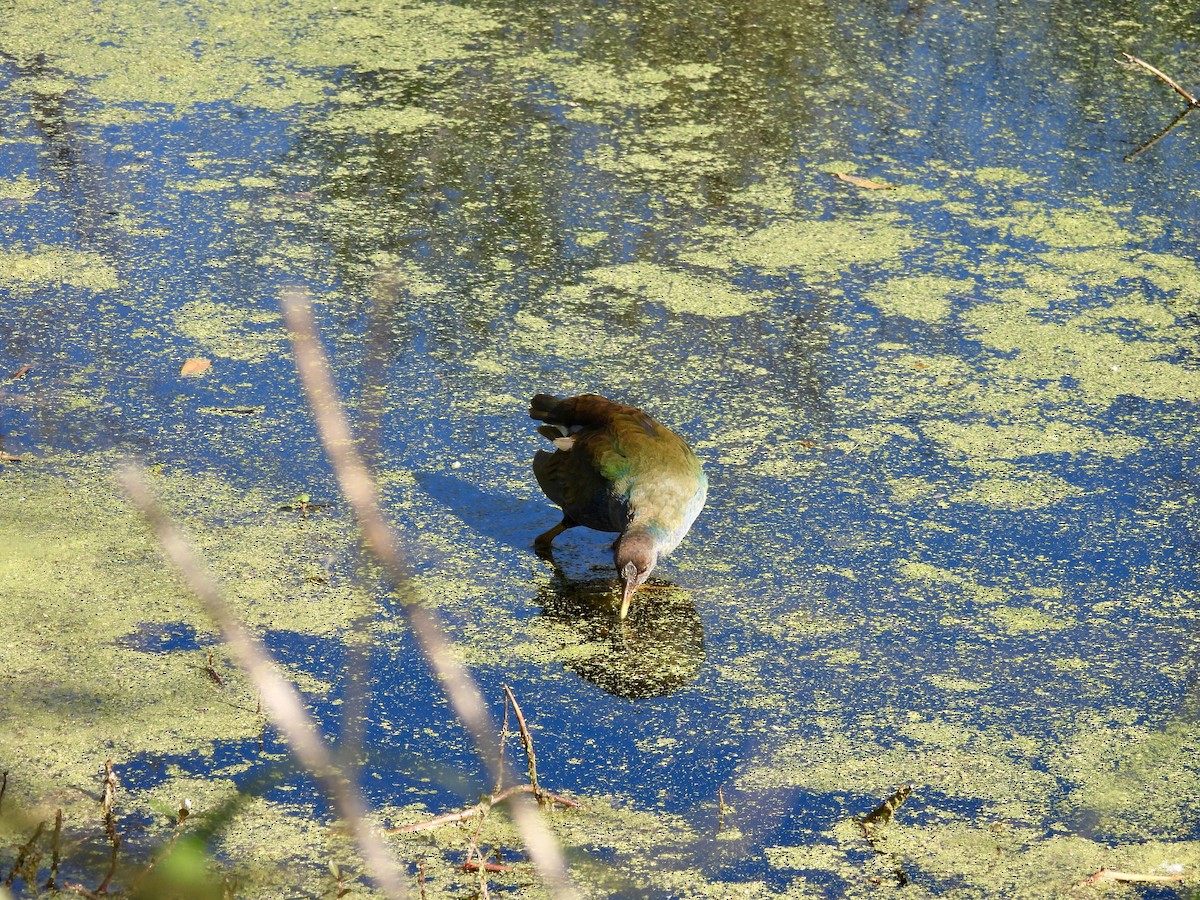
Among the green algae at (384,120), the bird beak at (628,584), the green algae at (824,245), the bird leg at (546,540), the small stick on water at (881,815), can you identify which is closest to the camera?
the small stick on water at (881,815)

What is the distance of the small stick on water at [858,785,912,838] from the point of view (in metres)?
2.36

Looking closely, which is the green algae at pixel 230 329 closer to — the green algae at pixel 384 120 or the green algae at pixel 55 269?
the green algae at pixel 55 269

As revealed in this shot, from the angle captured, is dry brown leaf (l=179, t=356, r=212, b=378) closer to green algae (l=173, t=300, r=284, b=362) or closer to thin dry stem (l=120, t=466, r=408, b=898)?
green algae (l=173, t=300, r=284, b=362)

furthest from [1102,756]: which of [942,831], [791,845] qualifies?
[791,845]

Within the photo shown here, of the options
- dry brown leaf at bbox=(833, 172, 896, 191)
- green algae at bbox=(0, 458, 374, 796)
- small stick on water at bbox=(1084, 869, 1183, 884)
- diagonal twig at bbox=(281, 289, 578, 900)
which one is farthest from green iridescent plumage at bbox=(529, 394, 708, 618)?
dry brown leaf at bbox=(833, 172, 896, 191)

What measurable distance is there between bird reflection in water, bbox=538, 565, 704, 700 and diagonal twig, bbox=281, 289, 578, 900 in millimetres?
224

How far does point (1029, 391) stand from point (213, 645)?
6.66 feet

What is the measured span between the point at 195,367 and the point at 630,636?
1.42 meters

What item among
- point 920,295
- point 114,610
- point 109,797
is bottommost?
point 114,610

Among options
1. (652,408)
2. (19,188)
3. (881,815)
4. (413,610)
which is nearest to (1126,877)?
(881,815)

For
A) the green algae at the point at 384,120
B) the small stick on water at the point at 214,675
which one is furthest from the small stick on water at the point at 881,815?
the green algae at the point at 384,120

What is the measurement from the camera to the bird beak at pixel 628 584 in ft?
9.11

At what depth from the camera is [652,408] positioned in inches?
141

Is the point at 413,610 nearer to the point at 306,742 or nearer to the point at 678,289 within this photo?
the point at 306,742
